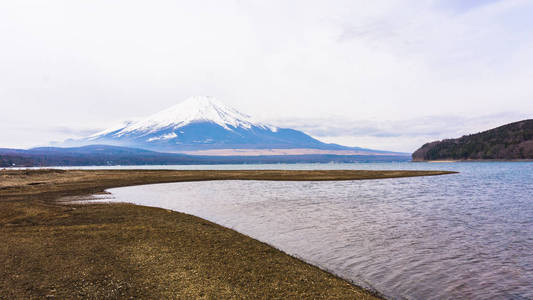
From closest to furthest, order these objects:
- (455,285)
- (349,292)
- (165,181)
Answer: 1. (349,292)
2. (455,285)
3. (165,181)

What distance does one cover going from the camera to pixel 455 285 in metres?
13.1

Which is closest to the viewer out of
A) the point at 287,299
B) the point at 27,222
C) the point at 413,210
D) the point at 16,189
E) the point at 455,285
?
the point at 287,299

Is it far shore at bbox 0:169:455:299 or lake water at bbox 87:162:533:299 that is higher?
far shore at bbox 0:169:455:299

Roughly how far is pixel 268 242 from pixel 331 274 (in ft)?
20.8

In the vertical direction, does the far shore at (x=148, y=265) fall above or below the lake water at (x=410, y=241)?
above

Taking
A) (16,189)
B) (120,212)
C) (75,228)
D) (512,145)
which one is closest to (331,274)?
(75,228)

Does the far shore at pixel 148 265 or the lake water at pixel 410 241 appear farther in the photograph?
the lake water at pixel 410 241

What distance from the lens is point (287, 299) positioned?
10.4 metres

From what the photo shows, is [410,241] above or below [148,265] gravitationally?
below

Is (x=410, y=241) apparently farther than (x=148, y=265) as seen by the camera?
Yes

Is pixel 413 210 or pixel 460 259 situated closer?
pixel 460 259

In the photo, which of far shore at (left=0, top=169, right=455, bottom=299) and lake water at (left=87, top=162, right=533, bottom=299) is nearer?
far shore at (left=0, top=169, right=455, bottom=299)

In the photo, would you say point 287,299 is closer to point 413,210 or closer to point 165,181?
point 413,210

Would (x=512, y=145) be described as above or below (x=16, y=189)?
above
